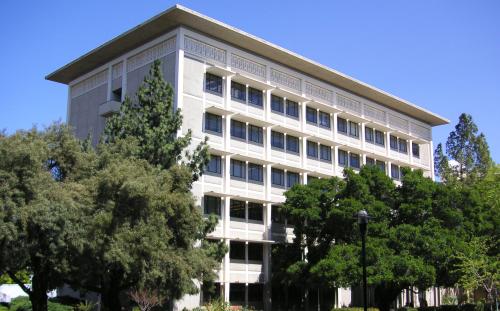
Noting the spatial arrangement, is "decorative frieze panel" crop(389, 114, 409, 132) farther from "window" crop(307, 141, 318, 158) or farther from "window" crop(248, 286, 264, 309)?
"window" crop(248, 286, 264, 309)

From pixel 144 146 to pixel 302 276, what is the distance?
1513 centimetres

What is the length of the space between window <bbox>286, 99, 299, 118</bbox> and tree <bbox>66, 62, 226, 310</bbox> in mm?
16106

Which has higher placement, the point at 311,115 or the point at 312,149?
the point at 311,115

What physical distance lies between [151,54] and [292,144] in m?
13.4

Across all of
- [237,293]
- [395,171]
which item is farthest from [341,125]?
[237,293]

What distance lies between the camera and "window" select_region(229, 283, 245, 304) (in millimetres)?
41656

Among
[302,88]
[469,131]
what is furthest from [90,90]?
[469,131]

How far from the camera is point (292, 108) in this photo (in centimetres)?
4841

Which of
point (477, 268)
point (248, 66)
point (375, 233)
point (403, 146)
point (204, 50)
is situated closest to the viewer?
point (477, 268)

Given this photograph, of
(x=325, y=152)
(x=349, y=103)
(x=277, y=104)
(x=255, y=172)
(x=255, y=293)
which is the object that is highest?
(x=349, y=103)

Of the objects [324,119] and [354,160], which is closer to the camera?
[324,119]

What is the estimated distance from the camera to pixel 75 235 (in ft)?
85.6

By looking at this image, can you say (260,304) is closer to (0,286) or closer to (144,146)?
(144,146)

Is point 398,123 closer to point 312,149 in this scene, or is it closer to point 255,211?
point 312,149
